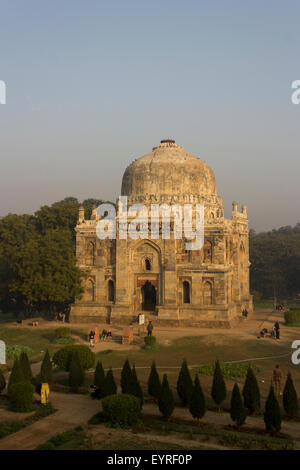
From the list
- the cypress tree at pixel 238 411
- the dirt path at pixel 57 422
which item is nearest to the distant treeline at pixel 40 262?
the dirt path at pixel 57 422

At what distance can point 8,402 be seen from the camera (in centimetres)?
1986

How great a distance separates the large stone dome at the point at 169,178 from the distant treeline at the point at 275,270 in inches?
884

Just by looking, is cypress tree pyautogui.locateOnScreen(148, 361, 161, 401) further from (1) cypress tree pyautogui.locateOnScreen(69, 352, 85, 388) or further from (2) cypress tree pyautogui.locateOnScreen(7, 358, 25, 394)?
(2) cypress tree pyautogui.locateOnScreen(7, 358, 25, 394)

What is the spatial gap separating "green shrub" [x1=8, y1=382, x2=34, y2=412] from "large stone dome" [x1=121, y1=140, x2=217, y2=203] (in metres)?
27.4

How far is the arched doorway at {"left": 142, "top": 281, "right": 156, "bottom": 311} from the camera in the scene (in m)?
44.5

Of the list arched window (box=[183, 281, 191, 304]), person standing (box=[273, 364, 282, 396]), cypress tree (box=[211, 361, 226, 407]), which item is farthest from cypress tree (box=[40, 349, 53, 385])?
arched window (box=[183, 281, 191, 304])

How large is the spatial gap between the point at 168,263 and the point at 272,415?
82.2 feet

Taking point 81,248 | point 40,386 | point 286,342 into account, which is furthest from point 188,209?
point 40,386

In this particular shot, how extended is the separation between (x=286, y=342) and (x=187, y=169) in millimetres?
18833

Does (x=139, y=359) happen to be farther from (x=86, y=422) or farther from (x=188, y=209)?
(x=188, y=209)

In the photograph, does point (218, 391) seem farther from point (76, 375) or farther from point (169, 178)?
point (169, 178)

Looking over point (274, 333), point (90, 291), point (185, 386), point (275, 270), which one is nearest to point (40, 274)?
point (90, 291)

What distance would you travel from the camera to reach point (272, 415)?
16.2 m
